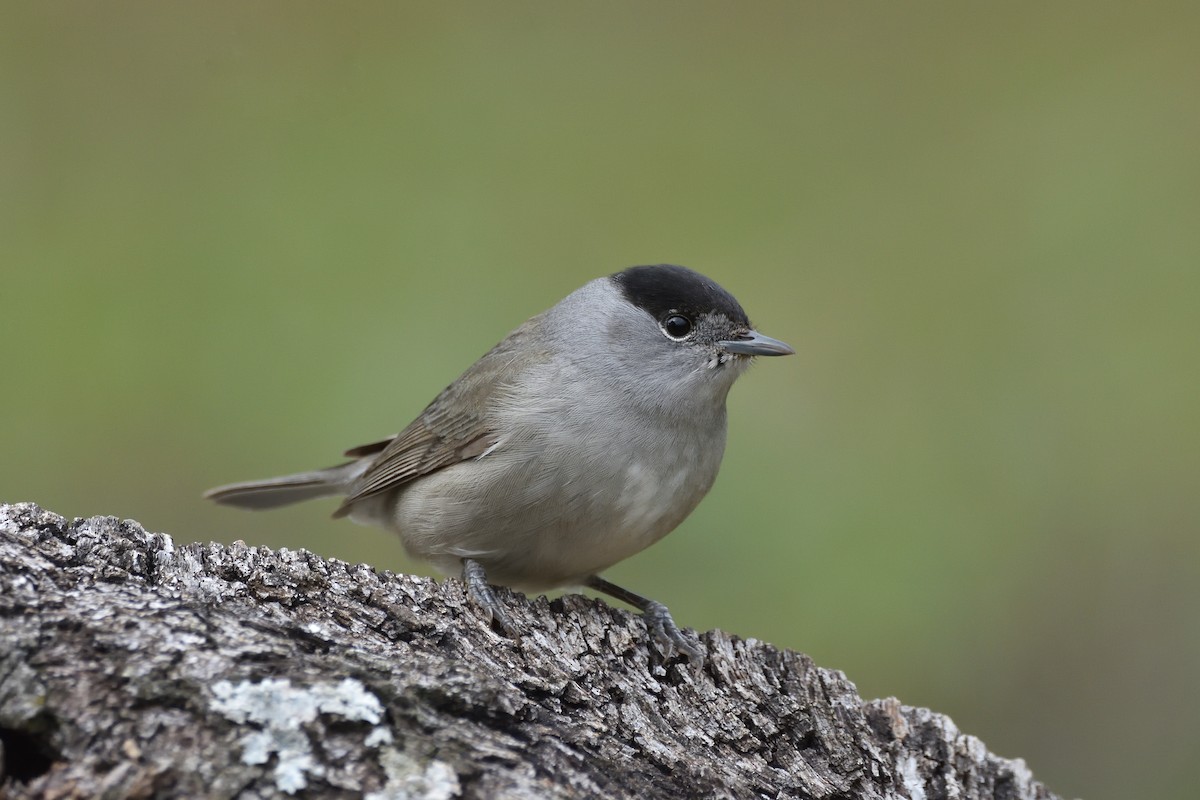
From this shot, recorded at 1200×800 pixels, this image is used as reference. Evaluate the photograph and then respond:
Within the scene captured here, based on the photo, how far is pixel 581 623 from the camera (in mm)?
3734

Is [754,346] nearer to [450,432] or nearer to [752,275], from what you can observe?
[450,432]

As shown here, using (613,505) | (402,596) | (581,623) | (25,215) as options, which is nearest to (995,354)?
(613,505)

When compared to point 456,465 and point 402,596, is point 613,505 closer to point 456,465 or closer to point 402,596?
point 456,465

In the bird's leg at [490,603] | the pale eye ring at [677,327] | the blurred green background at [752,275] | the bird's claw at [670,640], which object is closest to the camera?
the bird's leg at [490,603]

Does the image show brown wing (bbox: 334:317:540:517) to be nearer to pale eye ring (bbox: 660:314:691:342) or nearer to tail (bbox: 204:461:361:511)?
tail (bbox: 204:461:361:511)

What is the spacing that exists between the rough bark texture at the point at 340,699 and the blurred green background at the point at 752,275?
2.99m

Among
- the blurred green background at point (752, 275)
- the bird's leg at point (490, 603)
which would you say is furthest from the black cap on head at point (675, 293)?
the blurred green background at point (752, 275)

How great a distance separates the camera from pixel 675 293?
5.04 meters

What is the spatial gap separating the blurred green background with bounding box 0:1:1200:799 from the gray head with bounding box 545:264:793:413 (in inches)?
77.1

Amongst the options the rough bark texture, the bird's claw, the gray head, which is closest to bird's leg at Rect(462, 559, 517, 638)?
the rough bark texture

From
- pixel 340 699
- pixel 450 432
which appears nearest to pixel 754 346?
pixel 450 432

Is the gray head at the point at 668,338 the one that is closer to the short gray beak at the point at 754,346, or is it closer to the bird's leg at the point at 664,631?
the short gray beak at the point at 754,346

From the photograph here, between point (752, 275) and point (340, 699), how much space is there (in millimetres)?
6179

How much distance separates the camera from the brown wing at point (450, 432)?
15.8 feet
